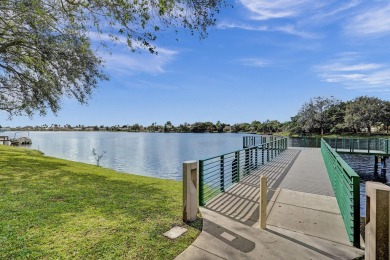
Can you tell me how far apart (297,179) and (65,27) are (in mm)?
10994

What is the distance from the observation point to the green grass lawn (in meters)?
3.44

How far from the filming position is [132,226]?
4285 mm

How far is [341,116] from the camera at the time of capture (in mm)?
66375

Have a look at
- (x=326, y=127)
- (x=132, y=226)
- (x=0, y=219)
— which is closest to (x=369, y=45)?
(x=132, y=226)

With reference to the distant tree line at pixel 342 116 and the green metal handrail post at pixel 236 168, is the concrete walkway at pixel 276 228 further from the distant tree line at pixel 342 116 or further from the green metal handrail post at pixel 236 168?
the distant tree line at pixel 342 116

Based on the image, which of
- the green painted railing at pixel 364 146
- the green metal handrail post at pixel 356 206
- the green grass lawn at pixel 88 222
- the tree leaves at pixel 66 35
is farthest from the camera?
the green painted railing at pixel 364 146

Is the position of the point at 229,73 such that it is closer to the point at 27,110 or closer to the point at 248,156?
the point at 248,156

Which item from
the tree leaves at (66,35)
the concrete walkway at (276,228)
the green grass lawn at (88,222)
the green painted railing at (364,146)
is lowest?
the concrete walkway at (276,228)

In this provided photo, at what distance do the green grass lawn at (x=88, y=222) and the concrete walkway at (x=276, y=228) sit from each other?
1.40ft

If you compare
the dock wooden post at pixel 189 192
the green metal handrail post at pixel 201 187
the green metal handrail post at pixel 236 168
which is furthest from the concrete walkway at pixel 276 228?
the green metal handrail post at pixel 236 168

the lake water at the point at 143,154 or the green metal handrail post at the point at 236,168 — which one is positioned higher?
the green metal handrail post at the point at 236,168

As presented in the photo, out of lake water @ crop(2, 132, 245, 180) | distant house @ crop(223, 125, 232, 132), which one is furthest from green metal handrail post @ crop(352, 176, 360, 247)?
distant house @ crop(223, 125, 232, 132)

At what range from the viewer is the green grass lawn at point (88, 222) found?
3.44 metres

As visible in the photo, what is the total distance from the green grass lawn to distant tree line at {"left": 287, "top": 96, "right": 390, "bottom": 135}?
213 ft
